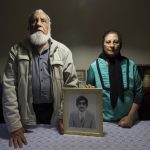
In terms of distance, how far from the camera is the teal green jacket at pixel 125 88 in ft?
5.13

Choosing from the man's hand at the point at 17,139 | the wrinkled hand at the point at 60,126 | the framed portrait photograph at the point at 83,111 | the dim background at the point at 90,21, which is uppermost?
the dim background at the point at 90,21

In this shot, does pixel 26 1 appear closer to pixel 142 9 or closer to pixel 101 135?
pixel 142 9

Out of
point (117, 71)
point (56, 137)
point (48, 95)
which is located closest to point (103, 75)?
point (117, 71)

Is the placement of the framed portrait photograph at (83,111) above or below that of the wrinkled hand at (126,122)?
above

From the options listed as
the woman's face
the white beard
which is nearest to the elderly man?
the white beard

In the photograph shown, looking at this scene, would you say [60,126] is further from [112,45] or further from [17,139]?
[112,45]

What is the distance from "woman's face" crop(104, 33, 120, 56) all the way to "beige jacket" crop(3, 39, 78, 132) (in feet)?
0.94

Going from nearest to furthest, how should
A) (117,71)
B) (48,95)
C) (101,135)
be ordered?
(101,135)
(48,95)
(117,71)

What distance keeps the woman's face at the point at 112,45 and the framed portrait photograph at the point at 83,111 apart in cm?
45

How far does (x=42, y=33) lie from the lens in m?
1.53

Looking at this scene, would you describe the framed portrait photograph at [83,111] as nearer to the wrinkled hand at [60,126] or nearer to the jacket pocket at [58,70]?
the wrinkled hand at [60,126]

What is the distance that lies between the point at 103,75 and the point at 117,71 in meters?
0.09

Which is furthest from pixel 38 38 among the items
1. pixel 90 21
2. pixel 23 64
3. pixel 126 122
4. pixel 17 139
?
pixel 90 21

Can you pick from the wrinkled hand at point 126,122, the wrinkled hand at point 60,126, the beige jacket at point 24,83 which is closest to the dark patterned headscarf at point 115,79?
the wrinkled hand at point 126,122
